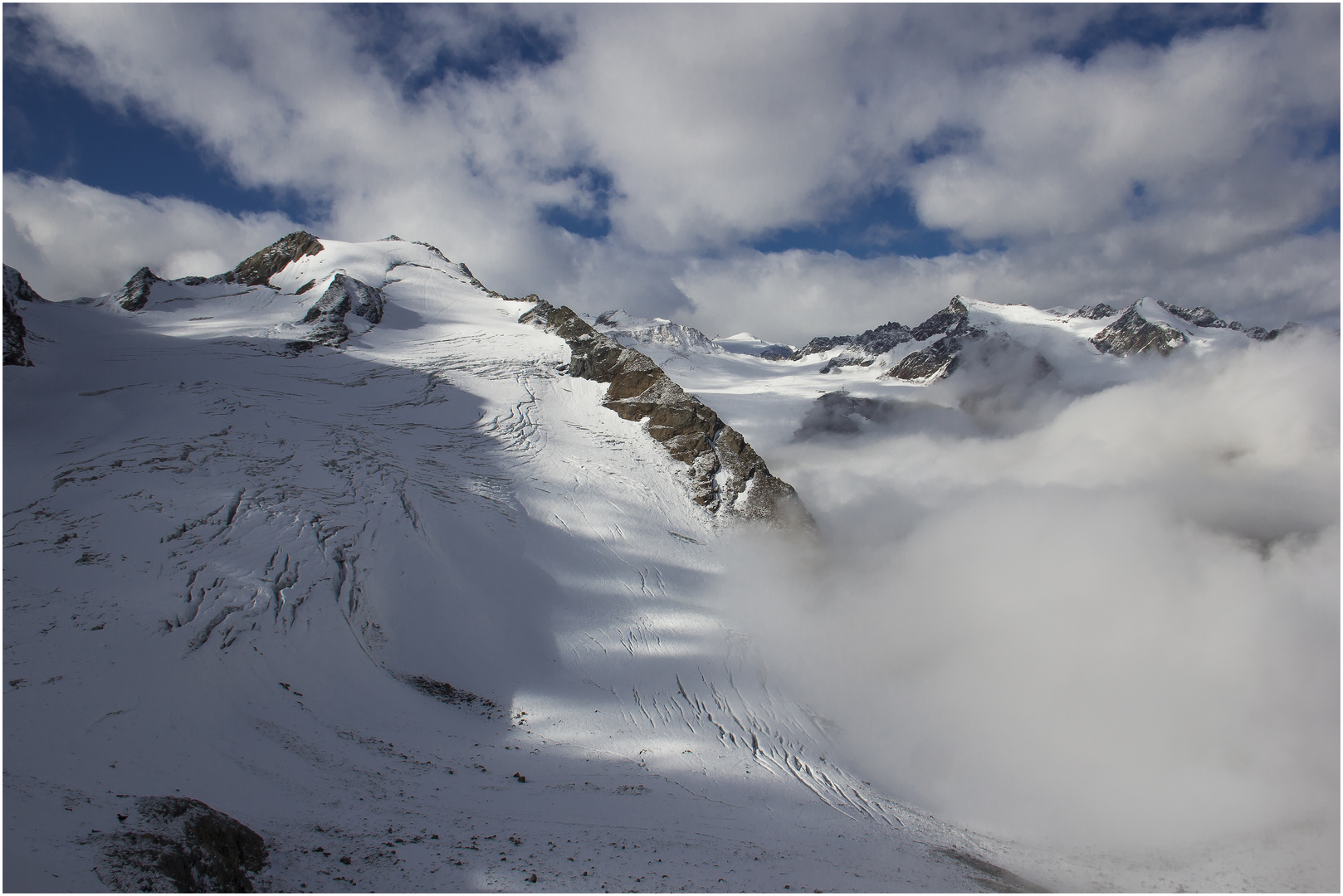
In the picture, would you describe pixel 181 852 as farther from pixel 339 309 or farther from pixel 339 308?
pixel 339 308

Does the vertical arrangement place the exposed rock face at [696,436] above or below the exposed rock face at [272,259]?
below

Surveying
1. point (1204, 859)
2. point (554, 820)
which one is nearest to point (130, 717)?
point (554, 820)

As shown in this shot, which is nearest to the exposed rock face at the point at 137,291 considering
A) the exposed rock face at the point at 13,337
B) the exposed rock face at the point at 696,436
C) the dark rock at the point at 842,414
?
the exposed rock face at the point at 13,337

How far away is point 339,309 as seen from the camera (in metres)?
58.3

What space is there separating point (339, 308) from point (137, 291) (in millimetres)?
20533

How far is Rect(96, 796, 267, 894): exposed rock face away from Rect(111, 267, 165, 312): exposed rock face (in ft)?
221

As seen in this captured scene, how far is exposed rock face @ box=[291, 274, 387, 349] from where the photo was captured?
54.0 meters

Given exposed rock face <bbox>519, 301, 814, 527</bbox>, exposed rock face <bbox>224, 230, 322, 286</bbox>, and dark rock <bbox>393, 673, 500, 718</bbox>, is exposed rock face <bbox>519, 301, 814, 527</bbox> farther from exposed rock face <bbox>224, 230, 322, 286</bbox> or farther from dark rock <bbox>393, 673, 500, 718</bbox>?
exposed rock face <bbox>224, 230, 322, 286</bbox>

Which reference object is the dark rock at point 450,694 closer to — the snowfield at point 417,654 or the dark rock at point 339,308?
the snowfield at point 417,654

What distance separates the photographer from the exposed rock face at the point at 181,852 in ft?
26.8

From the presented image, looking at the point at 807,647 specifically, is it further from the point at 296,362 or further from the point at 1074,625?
the point at 296,362

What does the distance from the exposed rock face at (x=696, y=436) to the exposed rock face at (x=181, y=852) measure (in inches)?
1431

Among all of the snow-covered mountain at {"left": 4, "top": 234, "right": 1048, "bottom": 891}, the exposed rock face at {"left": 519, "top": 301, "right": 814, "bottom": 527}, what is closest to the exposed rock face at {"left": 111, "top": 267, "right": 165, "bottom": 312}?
the snow-covered mountain at {"left": 4, "top": 234, "right": 1048, "bottom": 891}

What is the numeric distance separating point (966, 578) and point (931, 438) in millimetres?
108659
